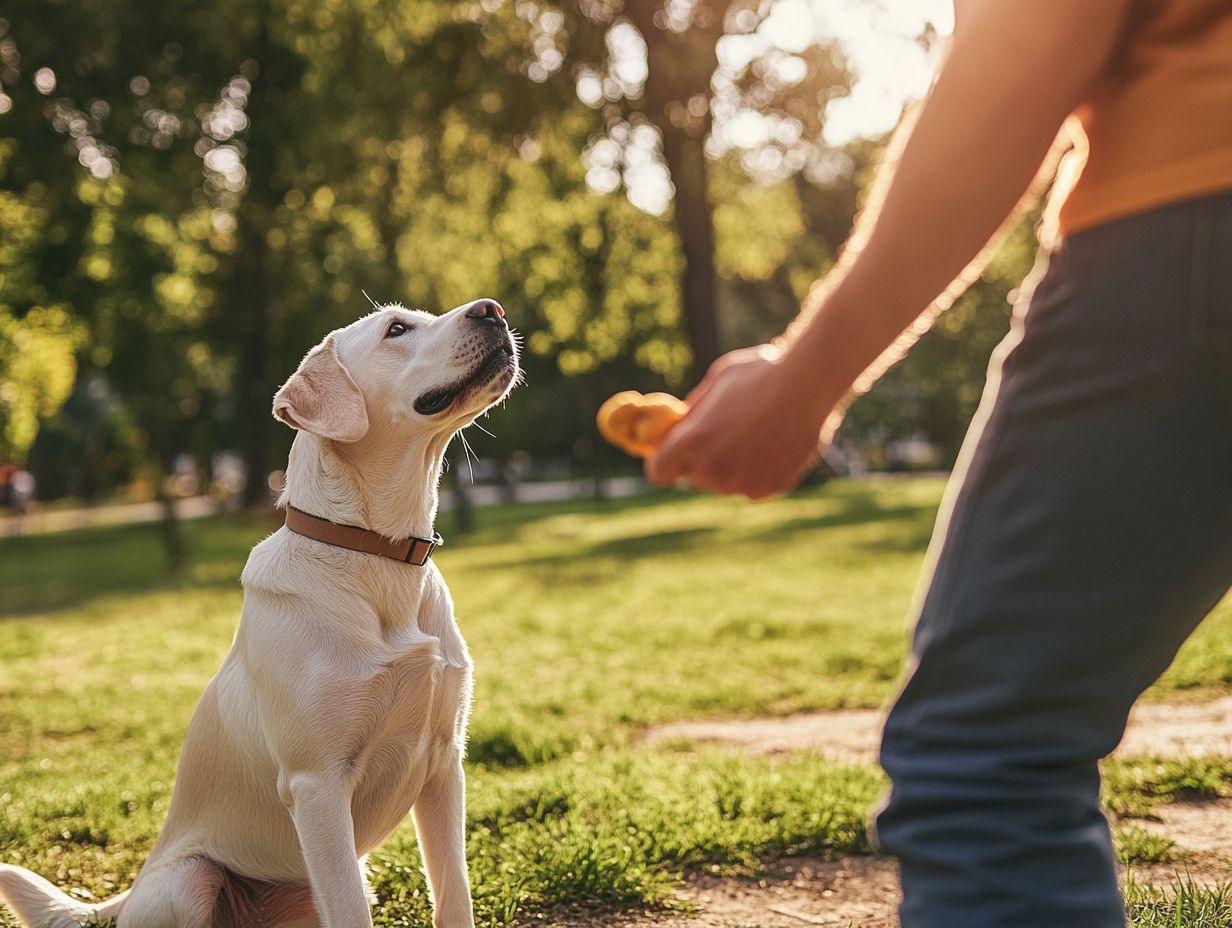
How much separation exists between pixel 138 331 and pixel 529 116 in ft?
34.5

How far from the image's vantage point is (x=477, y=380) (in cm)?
337

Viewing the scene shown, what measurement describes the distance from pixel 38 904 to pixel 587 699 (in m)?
4.58

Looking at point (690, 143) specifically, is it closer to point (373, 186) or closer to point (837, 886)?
point (373, 186)

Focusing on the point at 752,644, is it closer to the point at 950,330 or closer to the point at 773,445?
the point at 773,445

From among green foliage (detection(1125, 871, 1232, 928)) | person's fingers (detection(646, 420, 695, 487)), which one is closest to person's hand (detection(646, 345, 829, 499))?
person's fingers (detection(646, 420, 695, 487))

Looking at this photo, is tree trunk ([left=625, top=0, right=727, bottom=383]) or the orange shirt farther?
tree trunk ([left=625, top=0, right=727, bottom=383])

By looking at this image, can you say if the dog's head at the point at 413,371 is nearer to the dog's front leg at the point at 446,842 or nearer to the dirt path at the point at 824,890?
the dog's front leg at the point at 446,842

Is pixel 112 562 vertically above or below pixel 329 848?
below

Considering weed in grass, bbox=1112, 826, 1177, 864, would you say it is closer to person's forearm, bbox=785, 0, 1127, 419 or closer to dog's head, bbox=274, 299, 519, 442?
dog's head, bbox=274, 299, 519, 442

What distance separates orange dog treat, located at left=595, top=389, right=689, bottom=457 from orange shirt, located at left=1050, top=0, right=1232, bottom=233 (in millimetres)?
562

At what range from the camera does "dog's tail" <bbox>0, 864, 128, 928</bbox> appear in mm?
3244

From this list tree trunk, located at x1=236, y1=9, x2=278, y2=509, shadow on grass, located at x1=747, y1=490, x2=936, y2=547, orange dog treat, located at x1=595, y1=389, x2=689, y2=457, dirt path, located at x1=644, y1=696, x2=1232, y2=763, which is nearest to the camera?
orange dog treat, located at x1=595, y1=389, x2=689, y2=457

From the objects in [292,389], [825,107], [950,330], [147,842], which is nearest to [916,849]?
[292,389]

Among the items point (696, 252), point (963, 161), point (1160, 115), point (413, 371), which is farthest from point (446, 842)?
point (696, 252)
